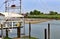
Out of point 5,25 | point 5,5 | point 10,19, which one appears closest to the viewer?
point 5,25

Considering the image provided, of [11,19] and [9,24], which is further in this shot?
[11,19]

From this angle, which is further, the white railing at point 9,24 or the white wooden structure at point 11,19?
the white wooden structure at point 11,19

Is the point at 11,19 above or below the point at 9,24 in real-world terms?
above

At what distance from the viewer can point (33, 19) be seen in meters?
111

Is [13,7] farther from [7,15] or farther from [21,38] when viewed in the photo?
[21,38]

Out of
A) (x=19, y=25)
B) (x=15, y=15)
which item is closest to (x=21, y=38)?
(x=19, y=25)

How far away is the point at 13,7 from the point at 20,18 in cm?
214

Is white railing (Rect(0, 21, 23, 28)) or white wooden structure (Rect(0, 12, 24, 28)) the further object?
white wooden structure (Rect(0, 12, 24, 28))

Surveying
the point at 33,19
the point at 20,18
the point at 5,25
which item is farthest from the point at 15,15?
the point at 33,19

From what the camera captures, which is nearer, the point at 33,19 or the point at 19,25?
the point at 19,25

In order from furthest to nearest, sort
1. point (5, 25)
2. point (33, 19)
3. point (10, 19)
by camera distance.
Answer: point (33, 19) → point (10, 19) → point (5, 25)

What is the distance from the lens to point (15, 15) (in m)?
39.1

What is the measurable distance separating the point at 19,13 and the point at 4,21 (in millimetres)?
4363

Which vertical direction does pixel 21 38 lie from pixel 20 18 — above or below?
below
